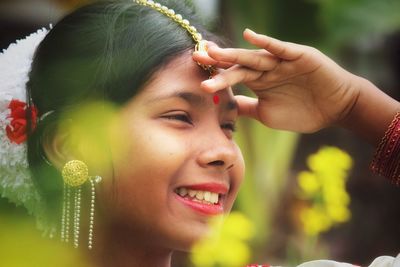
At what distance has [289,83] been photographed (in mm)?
1556

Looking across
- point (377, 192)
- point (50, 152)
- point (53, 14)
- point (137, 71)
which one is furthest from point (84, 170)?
point (377, 192)

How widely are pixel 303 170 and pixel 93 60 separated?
0.64 metres

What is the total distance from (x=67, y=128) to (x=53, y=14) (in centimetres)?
24

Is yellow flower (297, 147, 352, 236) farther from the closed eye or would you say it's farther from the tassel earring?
the tassel earring

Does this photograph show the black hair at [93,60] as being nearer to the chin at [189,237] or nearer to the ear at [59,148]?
the ear at [59,148]

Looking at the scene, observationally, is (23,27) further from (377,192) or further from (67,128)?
(377,192)

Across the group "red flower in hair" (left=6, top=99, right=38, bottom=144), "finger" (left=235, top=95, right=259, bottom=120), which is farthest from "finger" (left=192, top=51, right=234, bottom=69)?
"red flower in hair" (left=6, top=99, right=38, bottom=144)

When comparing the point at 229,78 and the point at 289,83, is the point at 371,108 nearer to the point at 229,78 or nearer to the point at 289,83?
the point at 289,83

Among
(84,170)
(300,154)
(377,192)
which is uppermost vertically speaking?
(84,170)

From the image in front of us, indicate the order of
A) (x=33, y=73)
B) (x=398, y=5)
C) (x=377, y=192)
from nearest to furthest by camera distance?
(x=398, y=5), (x=33, y=73), (x=377, y=192)

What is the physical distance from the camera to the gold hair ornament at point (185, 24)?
4.75 ft

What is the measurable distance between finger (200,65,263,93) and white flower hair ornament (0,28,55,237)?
0.35 metres

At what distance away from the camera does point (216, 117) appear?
146 centimetres

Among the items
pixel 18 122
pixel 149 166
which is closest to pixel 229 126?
pixel 149 166
